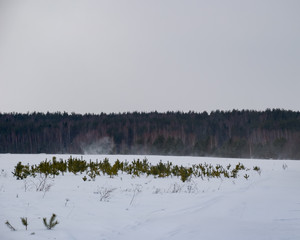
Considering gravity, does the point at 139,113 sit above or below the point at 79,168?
above

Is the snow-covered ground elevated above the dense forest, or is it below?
Result: below

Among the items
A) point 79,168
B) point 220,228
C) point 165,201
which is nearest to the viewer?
point 220,228

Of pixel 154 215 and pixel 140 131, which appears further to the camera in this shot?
pixel 140 131

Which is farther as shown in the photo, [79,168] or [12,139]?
[12,139]

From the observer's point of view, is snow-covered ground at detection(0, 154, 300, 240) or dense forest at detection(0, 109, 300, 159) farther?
dense forest at detection(0, 109, 300, 159)

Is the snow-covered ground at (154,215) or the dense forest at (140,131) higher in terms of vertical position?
the dense forest at (140,131)

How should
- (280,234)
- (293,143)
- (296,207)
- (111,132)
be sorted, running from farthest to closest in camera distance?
1. (111,132)
2. (293,143)
3. (296,207)
4. (280,234)

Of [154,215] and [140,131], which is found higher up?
[140,131]

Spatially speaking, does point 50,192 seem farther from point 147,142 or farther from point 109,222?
point 147,142

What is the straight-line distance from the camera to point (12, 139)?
65.8m

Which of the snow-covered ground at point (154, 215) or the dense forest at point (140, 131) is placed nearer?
the snow-covered ground at point (154, 215)

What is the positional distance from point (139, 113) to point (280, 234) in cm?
7564

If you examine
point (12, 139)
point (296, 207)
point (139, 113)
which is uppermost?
point (139, 113)

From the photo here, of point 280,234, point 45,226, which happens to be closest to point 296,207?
point 280,234
